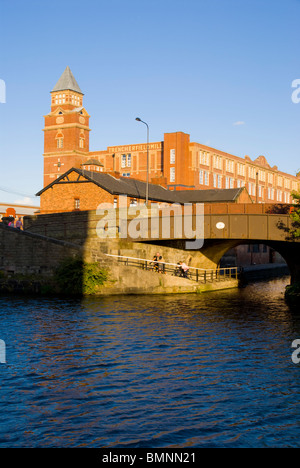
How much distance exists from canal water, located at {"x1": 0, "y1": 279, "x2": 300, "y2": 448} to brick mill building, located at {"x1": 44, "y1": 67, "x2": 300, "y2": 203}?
2776 inches

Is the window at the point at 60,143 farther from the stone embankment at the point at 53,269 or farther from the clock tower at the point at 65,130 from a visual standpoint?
the stone embankment at the point at 53,269

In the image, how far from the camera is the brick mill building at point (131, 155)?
98.2 metres

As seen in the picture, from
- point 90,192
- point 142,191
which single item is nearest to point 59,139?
point 142,191

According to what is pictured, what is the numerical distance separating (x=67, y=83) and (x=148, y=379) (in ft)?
342

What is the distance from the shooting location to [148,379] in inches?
639

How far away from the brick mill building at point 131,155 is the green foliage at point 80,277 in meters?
60.0

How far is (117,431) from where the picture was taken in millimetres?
11906

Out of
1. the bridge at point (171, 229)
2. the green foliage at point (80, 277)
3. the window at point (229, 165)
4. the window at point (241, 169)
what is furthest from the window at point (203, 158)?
the green foliage at point (80, 277)

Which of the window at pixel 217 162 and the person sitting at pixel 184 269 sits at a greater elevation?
the window at pixel 217 162

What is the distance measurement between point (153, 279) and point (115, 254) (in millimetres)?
6100

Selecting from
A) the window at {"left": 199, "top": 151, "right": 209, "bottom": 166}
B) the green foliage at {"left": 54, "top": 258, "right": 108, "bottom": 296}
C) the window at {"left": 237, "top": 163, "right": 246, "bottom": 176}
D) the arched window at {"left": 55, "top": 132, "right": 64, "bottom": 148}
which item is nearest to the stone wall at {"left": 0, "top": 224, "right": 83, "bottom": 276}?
the green foliage at {"left": 54, "top": 258, "right": 108, "bottom": 296}
